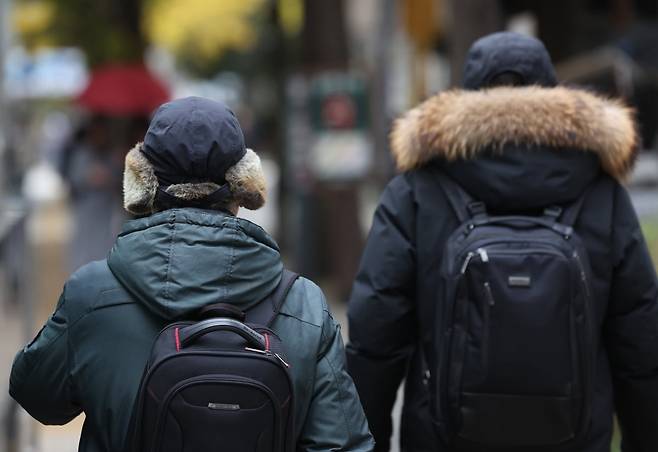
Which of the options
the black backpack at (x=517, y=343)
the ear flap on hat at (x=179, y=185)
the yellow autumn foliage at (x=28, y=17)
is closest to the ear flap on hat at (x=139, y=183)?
the ear flap on hat at (x=179, y=185)

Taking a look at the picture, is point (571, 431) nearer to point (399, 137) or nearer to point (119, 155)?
point (399, 137)

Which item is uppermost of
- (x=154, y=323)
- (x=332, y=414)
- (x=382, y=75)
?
(x=154, y=323)

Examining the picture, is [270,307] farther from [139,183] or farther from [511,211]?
[511,211]

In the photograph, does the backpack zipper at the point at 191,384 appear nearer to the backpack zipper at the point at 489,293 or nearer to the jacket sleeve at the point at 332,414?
the jacket sleeve at the point at 332,414

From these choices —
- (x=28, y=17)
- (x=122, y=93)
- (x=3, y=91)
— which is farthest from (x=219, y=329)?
(x=28, y=17)

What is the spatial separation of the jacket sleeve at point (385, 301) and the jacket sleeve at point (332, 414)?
83cm

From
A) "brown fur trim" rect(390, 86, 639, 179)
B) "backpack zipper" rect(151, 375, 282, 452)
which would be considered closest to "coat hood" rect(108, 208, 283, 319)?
"backpack zipper" rect(151, 375, 282, 452)

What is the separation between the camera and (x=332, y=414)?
282 cm

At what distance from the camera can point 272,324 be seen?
2799mm

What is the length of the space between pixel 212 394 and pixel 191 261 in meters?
0.30

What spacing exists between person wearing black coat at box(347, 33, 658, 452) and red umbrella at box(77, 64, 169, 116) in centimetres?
Answer: 817

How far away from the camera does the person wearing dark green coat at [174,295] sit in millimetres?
2738

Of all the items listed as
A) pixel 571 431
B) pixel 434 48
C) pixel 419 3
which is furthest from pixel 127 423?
pixel 434 48

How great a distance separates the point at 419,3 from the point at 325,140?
3.73 m
